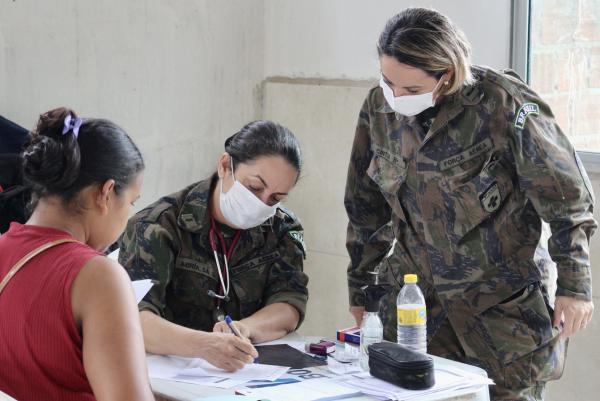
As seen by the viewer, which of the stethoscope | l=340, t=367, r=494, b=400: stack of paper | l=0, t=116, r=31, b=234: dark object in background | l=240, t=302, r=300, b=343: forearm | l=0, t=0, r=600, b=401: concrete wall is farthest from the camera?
l=0, t=0, r=600, b=401: concrete wall

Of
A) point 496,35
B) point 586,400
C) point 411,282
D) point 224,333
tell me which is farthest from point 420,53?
point 586,400

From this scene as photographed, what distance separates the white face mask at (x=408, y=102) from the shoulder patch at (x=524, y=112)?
0.23 m

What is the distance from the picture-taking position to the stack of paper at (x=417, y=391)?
2.03 metres

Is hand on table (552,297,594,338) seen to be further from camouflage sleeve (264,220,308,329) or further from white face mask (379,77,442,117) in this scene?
camouflage sleeve (264,220,308,329)

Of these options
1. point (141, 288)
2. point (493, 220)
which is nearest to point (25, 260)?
point (141, 288)

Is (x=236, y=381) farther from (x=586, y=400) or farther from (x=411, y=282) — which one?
(x=586, y=400)

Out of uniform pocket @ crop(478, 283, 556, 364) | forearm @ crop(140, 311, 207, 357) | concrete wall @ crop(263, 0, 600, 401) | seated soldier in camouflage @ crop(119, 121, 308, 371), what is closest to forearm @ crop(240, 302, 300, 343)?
seated soldier in camouflage @ crop(119, 121, 308, 371)

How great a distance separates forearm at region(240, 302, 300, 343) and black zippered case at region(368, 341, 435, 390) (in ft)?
1.56

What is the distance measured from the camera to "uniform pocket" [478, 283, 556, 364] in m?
2.45

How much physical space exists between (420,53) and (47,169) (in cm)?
106

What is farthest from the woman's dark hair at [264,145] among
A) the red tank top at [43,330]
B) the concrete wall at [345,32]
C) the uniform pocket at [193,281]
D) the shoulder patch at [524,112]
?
the concrete wall at [345,32]

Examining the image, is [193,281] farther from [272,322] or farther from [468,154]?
[468,154]

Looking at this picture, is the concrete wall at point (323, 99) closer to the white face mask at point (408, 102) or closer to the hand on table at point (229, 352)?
the white face mask at point (408, 102)

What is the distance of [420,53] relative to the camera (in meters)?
2.38
